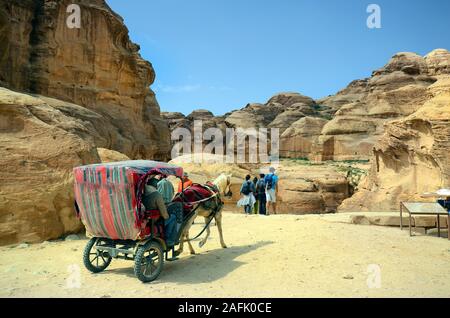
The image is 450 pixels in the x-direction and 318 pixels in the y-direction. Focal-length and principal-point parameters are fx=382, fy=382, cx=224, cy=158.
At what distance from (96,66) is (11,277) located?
24.0 metres

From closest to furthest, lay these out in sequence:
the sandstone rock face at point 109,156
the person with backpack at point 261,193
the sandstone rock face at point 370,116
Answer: the person with backpack at point 261,193
the sandstone rock face at point 109,156
the sandstone rock face at point 370,116

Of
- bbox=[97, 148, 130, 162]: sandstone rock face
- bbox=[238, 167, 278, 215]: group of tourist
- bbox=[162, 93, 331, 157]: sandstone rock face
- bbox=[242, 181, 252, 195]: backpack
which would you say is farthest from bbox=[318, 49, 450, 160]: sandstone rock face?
bbox=[97, 148, 130, 162]: sandstone rock face

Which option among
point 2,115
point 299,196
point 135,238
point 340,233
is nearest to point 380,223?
point 340,233

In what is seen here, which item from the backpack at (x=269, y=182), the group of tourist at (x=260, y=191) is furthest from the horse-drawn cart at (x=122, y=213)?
the backpack at (x=269, y=182)

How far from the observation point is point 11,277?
20.9ft

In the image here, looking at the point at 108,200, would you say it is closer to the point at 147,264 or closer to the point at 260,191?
the point at 147,264

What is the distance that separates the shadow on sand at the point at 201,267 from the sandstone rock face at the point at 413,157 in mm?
11264

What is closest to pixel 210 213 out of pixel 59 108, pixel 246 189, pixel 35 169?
pixel 35 169

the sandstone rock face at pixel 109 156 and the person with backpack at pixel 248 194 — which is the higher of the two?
the sandstone rock face at pixel 109 156

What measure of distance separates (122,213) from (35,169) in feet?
14.6

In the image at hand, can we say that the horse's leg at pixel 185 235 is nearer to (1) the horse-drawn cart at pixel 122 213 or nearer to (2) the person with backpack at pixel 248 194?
(1) the horse-drawn cart at pixel 122 213

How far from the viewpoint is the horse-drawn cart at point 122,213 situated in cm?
598

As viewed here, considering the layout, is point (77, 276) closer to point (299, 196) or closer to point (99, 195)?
point (99, 195)
